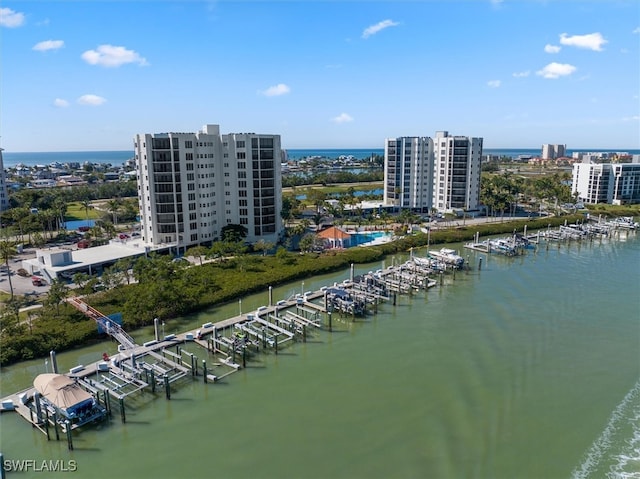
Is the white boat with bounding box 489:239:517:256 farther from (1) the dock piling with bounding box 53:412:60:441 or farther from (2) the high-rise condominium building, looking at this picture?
(1) the dock piling with bounding box 53:412:60:441

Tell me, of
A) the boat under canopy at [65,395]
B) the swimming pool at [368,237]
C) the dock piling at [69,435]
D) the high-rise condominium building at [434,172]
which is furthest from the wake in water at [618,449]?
the high-rise condominium building at [434,172]

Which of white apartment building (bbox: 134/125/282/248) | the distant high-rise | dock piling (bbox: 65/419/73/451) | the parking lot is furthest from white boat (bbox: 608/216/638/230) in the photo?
the distant high-rise

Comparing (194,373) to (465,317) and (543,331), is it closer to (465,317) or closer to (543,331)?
(465,317)

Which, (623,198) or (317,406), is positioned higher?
(623,198)

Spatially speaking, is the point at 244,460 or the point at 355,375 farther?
the point at 355,375

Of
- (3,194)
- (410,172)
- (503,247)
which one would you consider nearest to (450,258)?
(503,247)

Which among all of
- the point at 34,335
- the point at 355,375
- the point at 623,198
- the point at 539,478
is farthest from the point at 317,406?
the point at 623,198

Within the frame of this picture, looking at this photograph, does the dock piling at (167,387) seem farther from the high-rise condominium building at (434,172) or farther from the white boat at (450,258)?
the high-rise condominium building at (434,172)
